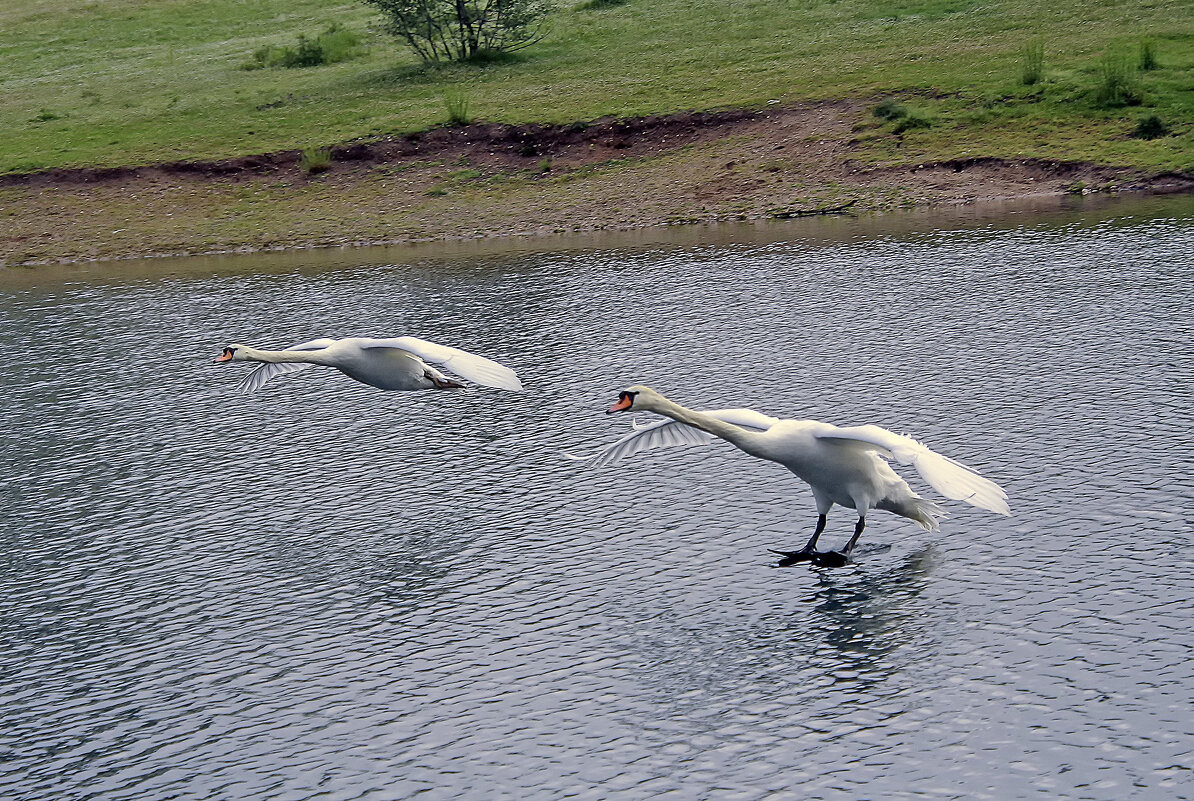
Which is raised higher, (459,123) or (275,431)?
(459,123)

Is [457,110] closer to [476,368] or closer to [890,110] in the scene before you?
[890,110]

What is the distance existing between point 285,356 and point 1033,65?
3460 cm

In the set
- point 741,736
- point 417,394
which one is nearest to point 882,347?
point 417,394

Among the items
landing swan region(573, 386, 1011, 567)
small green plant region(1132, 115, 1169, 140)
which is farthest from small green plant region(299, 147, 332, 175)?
landing swan region(573, 386, 1011, 567)

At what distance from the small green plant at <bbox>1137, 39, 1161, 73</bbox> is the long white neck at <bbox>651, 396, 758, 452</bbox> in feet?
120

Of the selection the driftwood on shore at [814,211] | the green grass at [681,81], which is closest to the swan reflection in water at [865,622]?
the driftwood on shore at [814,211]

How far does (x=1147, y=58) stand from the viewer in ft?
150

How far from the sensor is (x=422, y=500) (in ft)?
63.4

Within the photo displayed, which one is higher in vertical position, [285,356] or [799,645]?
[285,356]

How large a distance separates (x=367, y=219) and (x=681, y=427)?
31.5m

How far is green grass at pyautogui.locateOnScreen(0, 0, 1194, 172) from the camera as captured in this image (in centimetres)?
4412

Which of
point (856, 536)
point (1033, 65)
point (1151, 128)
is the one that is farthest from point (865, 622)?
point (1033, 65)

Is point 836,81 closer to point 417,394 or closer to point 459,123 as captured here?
point 459,123

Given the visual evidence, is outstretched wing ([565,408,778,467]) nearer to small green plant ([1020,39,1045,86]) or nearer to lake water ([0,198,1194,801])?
lake water ([0,198,1194,801])
